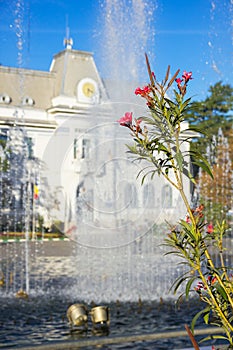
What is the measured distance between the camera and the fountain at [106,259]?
7566 millimetres

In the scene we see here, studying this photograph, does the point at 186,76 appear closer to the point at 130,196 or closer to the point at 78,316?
the point at 78,316

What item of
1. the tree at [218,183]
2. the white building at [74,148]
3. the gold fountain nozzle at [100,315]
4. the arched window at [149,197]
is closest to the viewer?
the gold fountain nozzle at [100,315]

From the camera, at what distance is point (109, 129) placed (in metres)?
18.6

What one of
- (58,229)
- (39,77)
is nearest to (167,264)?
(58,229)

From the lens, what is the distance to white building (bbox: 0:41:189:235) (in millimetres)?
19297

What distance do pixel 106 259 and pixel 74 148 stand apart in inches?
607

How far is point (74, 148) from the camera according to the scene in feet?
96.3

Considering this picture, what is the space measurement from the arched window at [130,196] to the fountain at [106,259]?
0.11 ft

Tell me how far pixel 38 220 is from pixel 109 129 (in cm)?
1103

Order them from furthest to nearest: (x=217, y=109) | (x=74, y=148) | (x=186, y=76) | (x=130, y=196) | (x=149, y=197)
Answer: (x=217, y=109) → (x=74, y=148) → (x=130, y=196) → (x=149, y=197) → (x=186, y=76)

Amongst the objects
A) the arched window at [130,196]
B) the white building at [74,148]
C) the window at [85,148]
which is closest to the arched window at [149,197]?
the white building at [74,148]

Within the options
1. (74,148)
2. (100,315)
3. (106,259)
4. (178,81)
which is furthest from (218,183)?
(178,81)

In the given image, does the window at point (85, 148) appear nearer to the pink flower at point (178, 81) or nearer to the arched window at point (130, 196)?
the arched window at point (130, 196)

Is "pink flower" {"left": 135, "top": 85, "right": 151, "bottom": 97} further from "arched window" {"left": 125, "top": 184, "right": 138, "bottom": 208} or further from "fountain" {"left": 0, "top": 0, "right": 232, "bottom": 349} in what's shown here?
"arched window" {"left": 125, "top": 184, "right": 138, "bottom": 208}
